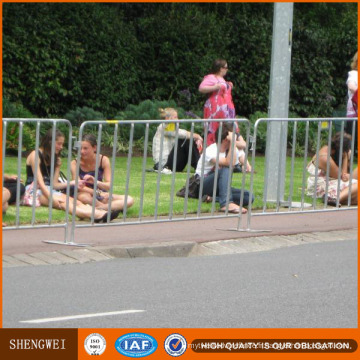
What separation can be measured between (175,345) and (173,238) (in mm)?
5341

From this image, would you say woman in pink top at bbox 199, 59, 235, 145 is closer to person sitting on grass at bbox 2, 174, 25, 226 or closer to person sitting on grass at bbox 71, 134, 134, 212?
person sitting on grass at bbox 71, 134, 134, 212

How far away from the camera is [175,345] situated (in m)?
6.29

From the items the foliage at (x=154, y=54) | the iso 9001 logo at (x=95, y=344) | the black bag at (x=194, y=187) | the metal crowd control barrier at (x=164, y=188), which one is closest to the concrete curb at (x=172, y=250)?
the metal crowd control barrier at (x=164, y=188)

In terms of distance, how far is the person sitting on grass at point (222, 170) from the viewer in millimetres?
12664

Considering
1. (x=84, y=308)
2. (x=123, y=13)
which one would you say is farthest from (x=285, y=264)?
(x=123, y=13)

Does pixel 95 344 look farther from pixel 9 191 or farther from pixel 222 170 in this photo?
pixel 222 170

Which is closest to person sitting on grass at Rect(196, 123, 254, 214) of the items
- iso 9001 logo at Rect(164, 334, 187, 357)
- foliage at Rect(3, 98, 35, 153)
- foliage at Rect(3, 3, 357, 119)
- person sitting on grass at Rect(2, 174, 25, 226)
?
person sitting on grass at Rect(2, 174, 25, 226)

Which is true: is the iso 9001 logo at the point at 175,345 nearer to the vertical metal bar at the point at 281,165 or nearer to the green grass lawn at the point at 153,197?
the green grass lawn at the point at 153,197

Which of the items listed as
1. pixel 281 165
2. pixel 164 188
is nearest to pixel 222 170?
pixel 281 165

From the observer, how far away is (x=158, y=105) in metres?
22.6

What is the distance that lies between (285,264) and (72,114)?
39.7 ft

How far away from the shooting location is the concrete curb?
10360 millimetres

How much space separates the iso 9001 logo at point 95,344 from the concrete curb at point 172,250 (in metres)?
3.71

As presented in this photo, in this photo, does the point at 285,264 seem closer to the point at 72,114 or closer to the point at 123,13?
the point at 72,114
